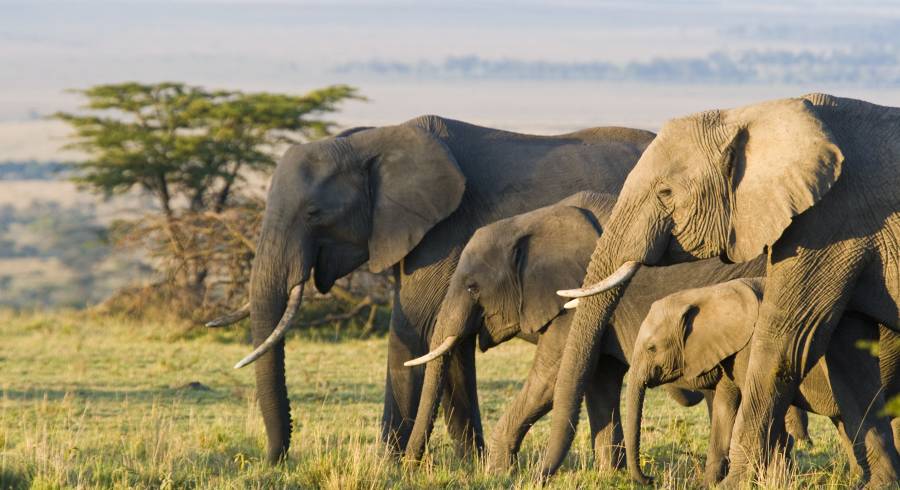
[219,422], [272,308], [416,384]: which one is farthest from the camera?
[219,422]

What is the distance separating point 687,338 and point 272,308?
9.51 ft

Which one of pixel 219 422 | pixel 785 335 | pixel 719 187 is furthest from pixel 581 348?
pixel 219 422

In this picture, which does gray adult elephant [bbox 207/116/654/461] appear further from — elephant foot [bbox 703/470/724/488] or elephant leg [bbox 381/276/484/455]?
elephant foot [bbox 703/470/724/488]

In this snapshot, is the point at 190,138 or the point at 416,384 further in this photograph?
the point at 190,138

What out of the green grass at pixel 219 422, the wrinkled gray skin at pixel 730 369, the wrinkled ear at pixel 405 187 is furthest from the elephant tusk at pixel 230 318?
the wrinkled gray skin at pixel 730 369

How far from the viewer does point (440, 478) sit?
8.34m

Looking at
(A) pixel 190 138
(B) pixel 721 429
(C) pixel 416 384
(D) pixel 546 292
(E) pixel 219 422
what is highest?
(D) pixel 546 292

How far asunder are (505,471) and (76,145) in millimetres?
20929

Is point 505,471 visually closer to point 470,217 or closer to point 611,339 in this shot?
point 611,339

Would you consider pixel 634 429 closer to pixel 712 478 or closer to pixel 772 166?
pixel 712 478

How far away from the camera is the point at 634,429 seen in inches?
327

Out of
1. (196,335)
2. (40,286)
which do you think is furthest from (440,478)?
(40,286)

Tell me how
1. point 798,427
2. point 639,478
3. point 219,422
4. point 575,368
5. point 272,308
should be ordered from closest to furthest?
point 639,478
point 575,368
point 272,308
point 798,427
point 219,422

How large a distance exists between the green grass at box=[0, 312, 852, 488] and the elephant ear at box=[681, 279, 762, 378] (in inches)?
24.1
